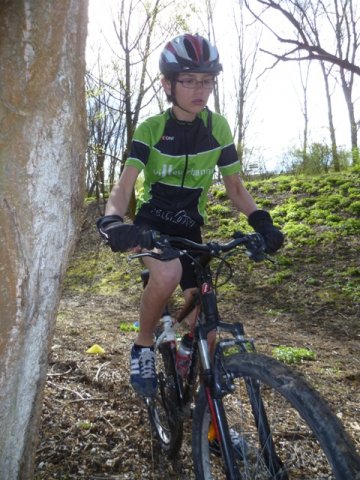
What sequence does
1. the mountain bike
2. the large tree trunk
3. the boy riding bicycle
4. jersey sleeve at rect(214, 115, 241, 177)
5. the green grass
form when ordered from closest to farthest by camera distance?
the large tree trunk, the mountain bike, the boy riding bicycle, jersey sleeve at rect(214, 115, 241, 177), the green grass

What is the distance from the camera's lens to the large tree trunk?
1.76m

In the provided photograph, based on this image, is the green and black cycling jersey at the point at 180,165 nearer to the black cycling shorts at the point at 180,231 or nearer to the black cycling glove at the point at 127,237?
the black cycling shorts at the point at 180,231

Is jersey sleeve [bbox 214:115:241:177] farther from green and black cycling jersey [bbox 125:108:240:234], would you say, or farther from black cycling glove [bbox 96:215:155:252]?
black cycling glove [bbox 96:215:155:252]

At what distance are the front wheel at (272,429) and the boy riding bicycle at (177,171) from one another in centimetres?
65

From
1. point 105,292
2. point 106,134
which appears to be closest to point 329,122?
point 106,134

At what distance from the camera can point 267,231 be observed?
2430mm

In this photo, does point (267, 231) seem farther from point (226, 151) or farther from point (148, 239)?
point (226, 151)

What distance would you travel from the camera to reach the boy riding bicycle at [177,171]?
2.71m

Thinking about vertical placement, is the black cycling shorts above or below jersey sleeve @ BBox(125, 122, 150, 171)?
below

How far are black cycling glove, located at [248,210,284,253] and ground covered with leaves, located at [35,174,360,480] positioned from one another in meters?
1.61

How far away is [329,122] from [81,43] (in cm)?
2029

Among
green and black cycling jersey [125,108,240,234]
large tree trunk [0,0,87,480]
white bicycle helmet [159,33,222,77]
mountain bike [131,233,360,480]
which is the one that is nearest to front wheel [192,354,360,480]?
mountain bike [131,233,360,480]

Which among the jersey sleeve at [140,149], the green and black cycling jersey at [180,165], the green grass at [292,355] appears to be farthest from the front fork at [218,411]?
the green grass at [292,355]

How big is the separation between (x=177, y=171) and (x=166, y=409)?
163 centimetres
